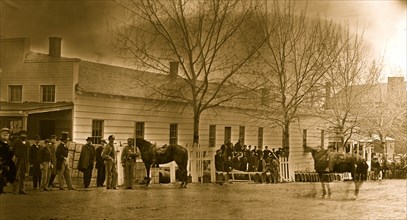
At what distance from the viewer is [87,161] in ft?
9.68

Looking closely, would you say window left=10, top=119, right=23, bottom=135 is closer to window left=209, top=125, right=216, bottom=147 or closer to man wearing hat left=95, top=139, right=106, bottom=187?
man wearing hat left=95, top=139, right=106, bottom=187

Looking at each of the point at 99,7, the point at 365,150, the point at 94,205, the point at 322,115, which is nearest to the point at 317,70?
the point at 322,115

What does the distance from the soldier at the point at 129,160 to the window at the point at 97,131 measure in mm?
213

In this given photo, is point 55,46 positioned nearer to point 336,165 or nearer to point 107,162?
point 107,162

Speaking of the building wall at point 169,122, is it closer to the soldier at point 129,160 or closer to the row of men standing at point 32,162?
the soldier at point 129,160

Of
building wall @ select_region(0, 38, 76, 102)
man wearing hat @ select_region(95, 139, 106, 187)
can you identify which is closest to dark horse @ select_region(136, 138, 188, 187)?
man wearing hat @ select_region(95, 139, 106, 187)

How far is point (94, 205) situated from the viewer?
3.16 m

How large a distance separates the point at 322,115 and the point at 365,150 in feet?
1.87

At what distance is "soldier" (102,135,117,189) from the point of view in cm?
280

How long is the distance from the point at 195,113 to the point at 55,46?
950 millimetres

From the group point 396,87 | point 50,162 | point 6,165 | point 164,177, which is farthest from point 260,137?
point 6,165

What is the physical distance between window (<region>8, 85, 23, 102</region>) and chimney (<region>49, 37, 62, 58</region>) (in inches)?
11.0

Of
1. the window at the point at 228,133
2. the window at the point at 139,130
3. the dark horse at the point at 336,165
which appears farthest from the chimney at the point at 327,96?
the window at the point at 139,130

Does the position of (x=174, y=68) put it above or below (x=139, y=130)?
above
